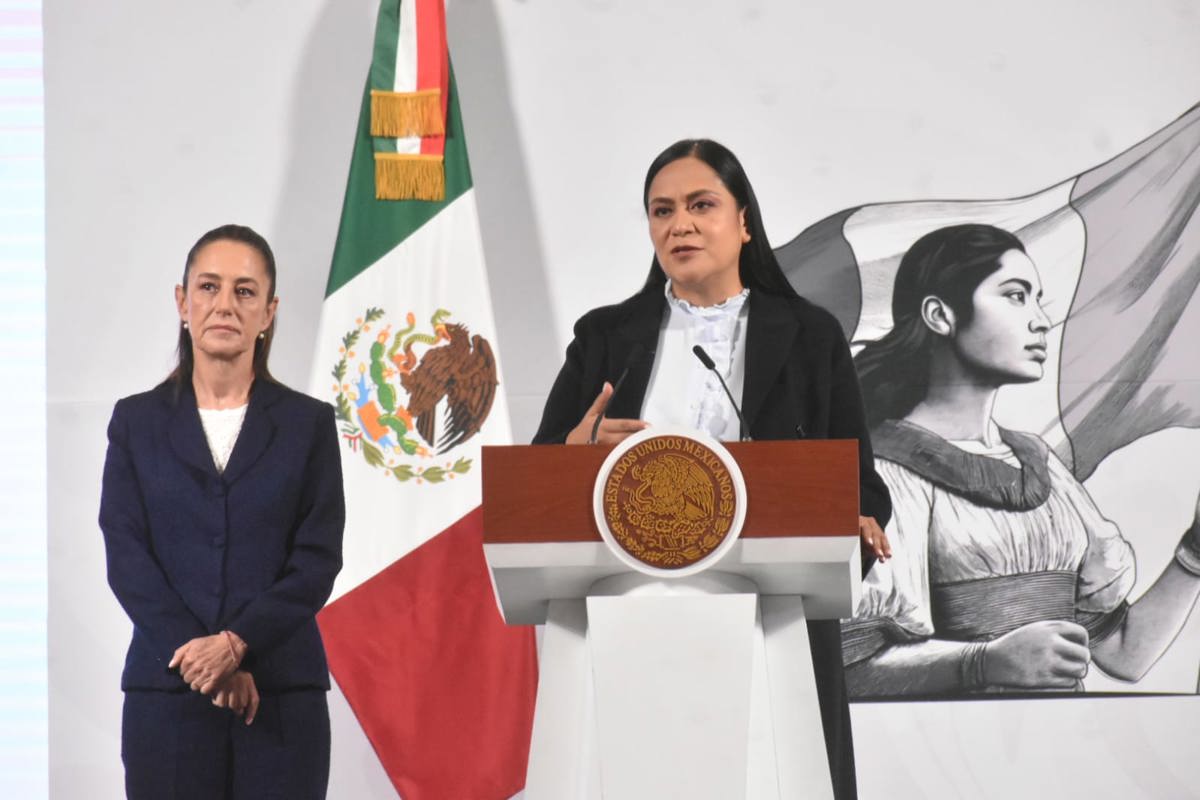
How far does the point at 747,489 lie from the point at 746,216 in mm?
847

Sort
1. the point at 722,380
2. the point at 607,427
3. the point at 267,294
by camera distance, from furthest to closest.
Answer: the point at 267,294
the point at 722,380
the point at 607,427

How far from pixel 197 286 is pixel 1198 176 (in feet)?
9.54

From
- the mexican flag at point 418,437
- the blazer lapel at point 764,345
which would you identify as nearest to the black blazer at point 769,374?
the blazer lapel at point 764,345

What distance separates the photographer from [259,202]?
407cm

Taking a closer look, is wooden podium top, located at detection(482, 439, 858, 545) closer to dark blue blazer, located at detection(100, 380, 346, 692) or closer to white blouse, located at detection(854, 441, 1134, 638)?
dark blue blazer, located at detection(100, 380, 346, 692)

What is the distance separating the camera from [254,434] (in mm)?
2584

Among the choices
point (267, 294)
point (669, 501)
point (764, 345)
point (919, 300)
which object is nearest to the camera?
point (669, 501)

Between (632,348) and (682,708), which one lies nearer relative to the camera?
(682,708)

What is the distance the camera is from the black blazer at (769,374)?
96.3 inches

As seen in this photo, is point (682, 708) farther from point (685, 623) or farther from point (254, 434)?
point (254, 434)

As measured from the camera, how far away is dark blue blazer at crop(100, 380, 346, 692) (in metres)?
2.43

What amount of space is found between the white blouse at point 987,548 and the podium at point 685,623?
194 cm

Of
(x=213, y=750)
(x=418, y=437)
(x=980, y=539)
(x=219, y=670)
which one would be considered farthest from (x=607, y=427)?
(x=980, y=539)

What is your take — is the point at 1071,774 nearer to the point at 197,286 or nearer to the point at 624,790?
the point at 624,790
